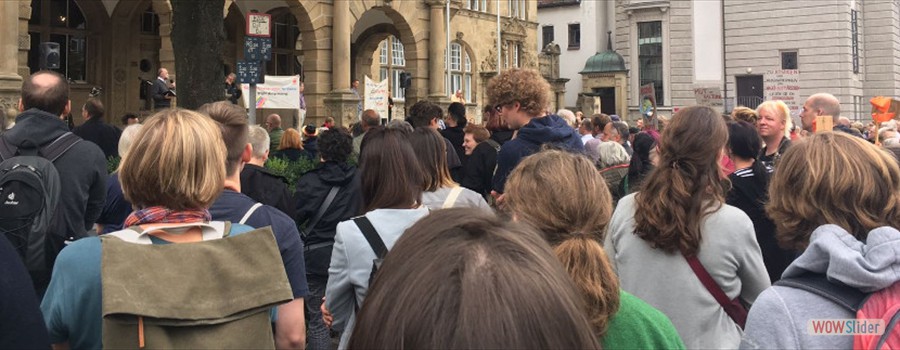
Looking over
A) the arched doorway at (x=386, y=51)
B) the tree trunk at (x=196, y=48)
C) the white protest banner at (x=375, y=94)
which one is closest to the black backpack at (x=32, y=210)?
the tree trunk at (x=196, y=48)

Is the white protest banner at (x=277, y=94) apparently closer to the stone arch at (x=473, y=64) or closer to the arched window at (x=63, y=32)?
the arched window at (x=63, y=32)

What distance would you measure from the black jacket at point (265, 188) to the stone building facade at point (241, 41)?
11706mm

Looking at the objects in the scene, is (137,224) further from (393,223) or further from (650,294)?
(650,294)

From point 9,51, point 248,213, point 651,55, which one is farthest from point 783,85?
point 651,55

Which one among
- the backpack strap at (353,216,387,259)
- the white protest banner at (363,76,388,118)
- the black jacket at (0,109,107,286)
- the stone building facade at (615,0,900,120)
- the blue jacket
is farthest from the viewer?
the stone building facade at (615,0,900,120)

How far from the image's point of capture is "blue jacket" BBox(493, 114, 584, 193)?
595cm

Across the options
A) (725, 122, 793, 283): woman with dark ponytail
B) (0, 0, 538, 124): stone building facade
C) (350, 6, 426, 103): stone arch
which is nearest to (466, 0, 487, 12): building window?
(0, 0, 538, 124): stone building facade

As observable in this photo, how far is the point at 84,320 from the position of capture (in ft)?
8.77

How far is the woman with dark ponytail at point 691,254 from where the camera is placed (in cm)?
351

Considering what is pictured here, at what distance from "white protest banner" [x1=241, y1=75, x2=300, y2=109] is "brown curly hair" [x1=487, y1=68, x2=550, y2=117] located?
10.2 meters

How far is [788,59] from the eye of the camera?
47781mm

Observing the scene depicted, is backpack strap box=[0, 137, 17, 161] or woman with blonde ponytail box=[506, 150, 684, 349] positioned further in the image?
backpack strap box=[0, 137, 17, 161]

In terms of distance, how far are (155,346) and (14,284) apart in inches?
16.7

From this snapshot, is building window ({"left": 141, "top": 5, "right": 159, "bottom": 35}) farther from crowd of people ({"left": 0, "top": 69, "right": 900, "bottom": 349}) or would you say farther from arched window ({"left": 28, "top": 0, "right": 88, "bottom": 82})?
crowd of people ({"left": 0, "top": 69, "right": 900, "bottom": 349})
